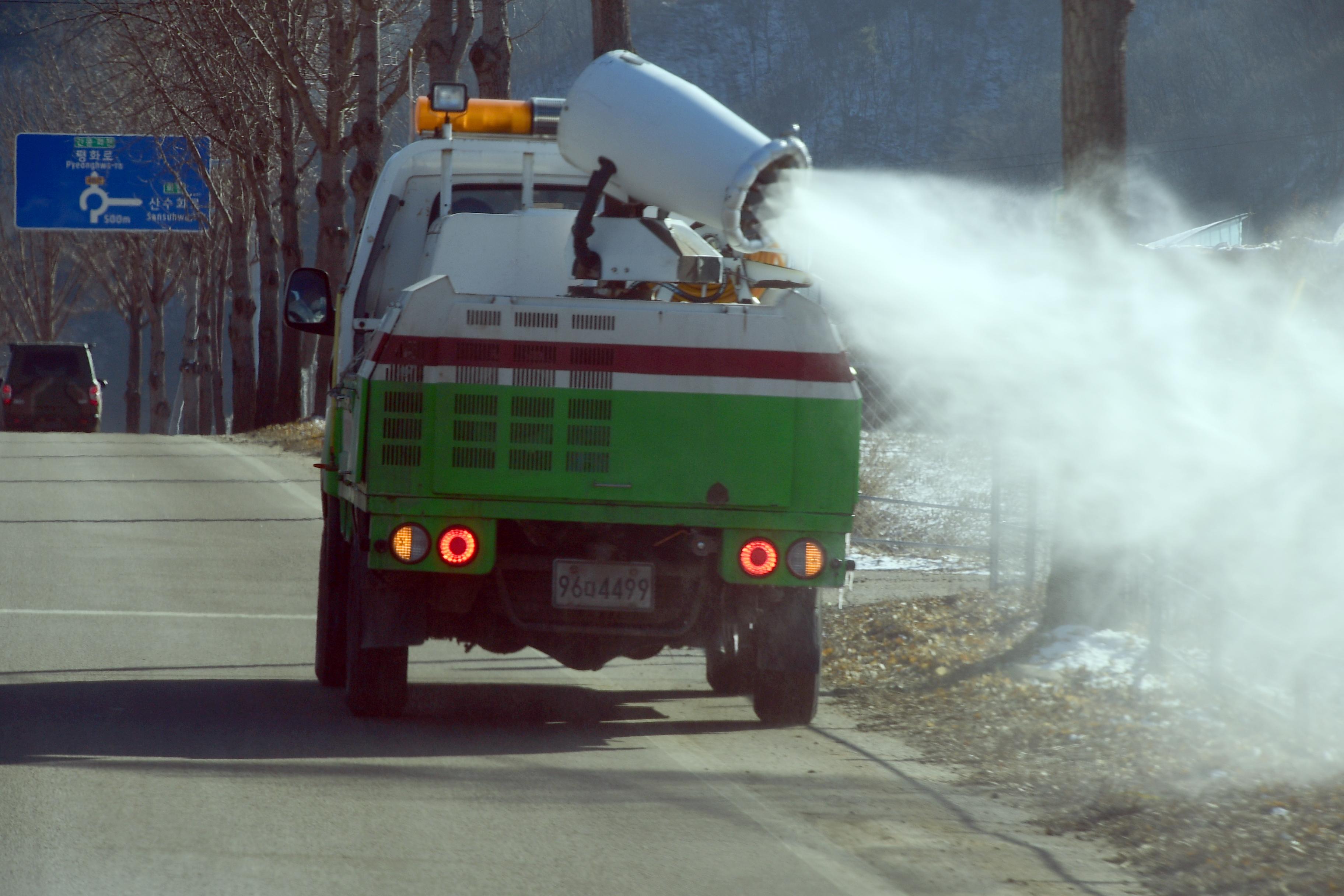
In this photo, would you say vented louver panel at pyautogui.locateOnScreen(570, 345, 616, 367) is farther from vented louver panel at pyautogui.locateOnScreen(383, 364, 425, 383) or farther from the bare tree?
the bare tree

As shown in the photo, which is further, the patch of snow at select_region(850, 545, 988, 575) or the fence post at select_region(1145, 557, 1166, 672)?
the patch of snow at select_region(850, 545, 988, 575)

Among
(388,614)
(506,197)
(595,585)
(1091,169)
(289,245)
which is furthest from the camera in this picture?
(289,245)

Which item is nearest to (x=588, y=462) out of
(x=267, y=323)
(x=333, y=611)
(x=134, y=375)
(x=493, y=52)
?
(x=333, y=611)

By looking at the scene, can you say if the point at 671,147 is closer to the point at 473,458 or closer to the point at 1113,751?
the point at 473,458

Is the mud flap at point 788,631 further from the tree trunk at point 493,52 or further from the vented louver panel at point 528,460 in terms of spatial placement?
the tree trunk at point 493,52

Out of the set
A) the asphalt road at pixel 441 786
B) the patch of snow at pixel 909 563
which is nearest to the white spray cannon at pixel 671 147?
the asphalt road at pixel 441 786

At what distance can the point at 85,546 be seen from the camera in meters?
14.1

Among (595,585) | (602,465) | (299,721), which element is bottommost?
(299,721)

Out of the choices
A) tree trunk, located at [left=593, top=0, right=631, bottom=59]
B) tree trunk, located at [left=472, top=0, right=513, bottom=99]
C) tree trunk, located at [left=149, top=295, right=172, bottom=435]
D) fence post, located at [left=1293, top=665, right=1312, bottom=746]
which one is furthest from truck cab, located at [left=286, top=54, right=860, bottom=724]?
tree trunk, located at [left=149, top=295, right=172, bottom=435]

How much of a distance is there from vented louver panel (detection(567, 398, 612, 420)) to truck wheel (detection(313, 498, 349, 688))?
1.85m

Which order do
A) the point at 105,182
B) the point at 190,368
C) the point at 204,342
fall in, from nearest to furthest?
the point at 105,182 → the point at 190,368 → the point at 204,342

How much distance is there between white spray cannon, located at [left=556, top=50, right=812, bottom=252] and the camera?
689 cm

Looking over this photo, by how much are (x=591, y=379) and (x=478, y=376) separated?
1.44 ft

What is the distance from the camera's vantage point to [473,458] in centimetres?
669
